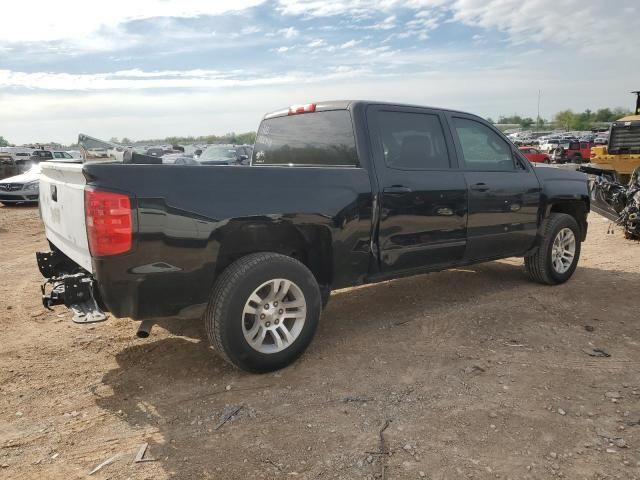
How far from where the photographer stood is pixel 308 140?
4.50m

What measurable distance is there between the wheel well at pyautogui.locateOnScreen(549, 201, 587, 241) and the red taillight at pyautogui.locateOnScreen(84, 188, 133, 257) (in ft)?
A: 16.1

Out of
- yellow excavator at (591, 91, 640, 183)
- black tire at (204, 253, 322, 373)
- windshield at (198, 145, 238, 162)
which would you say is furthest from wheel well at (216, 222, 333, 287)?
windshield at (198, 145, 238, 162)

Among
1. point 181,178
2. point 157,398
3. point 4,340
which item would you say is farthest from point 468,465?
point 4,340

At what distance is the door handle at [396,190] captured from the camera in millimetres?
4067

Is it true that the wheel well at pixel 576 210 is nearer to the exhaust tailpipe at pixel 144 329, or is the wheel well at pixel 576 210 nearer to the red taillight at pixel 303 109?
the red taillight at pixel 303 109

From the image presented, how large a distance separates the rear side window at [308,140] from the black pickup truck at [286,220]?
0.04ft

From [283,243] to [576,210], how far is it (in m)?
4.01

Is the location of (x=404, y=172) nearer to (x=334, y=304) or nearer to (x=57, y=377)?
(x=334, y=304)

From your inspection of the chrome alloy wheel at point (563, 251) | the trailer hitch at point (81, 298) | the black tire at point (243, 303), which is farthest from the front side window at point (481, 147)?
the trailer hitch at point (81, 298)

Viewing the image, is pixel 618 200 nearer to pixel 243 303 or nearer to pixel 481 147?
pixel 481 147

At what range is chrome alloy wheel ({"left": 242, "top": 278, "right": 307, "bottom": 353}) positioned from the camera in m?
3.50

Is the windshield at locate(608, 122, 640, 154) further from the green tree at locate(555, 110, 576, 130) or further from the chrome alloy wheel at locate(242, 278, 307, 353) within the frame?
the green tree at locate(555, 110, 576, 130)

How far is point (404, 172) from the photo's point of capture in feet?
13.9

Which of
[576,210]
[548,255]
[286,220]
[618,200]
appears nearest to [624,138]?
[618,200]
